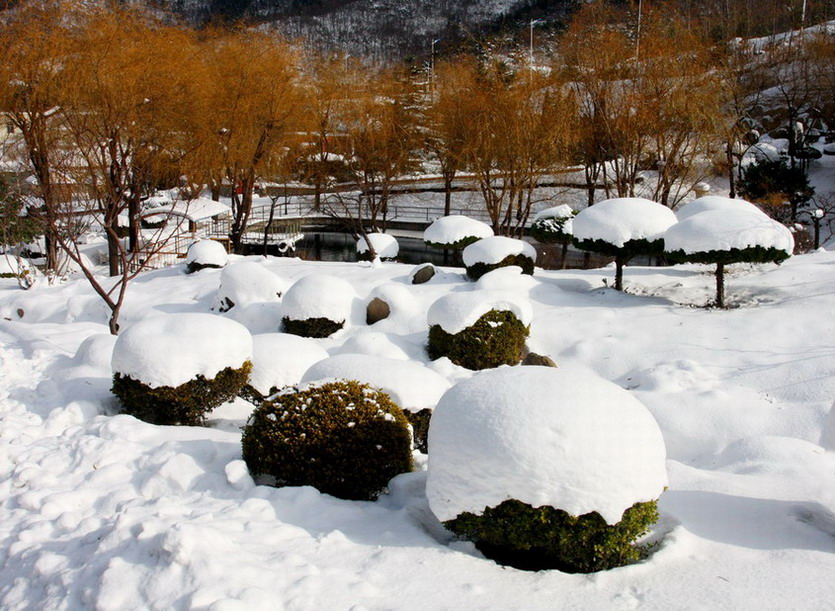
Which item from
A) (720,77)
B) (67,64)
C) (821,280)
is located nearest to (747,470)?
(821,280)

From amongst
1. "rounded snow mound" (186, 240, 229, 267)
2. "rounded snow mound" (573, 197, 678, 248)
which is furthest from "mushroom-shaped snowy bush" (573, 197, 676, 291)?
"rounded snow mound" (186, 240, 229, 267)

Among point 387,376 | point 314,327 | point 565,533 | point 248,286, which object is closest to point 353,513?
point 565,533

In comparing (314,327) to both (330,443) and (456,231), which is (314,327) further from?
(330,443)

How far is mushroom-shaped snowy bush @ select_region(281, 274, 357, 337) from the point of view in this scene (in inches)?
476

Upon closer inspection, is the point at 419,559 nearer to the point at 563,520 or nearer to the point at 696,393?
the point at 563,520

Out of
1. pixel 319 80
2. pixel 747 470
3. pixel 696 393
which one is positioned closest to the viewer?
pixel 747 470

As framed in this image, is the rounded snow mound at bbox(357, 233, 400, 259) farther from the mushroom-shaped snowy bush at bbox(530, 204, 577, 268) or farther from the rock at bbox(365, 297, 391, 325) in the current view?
the rock at bbox(365, 297, 391, 325)

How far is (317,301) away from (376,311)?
119 cm

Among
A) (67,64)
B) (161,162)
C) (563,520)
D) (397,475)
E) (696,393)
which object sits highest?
(67,64)

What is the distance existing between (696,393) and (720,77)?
54.5 feet

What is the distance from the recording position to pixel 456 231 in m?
17.0

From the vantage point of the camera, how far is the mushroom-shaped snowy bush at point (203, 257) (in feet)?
57.3

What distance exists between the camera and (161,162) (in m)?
21.2

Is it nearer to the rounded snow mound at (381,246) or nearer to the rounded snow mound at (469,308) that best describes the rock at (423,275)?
the rounded snow mound at (469,308)
